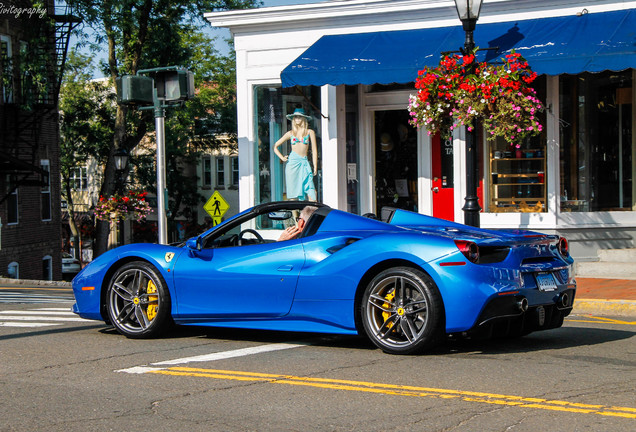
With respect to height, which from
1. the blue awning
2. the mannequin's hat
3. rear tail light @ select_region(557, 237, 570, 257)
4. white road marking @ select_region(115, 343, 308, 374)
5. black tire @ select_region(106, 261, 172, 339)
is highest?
the blue awning

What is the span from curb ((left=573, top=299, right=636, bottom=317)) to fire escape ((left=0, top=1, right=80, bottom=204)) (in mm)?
23056

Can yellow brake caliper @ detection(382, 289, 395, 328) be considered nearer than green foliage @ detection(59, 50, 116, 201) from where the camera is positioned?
Yes

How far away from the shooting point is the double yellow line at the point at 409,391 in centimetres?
529

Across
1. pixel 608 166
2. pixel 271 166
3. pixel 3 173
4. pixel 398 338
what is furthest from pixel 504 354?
pixel 3 173

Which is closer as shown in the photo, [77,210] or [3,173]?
[3,173]

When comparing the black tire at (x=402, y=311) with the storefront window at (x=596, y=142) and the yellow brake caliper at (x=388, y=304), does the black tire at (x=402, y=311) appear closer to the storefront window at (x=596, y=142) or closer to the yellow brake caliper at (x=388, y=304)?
the yellow brake caliper at (x=388, y=304)

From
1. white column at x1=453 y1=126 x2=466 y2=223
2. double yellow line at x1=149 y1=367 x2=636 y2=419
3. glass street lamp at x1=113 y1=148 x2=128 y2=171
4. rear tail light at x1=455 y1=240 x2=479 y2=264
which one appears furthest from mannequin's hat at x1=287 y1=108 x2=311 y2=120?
glass street lamp at x1=113 y1=148 x2=128 y2=171

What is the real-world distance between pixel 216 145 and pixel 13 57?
18501 millimetres

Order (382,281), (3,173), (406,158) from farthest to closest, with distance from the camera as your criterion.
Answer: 1. (3,173)
2. (406,158)
3. (382,281)

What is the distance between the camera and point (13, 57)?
30.6m

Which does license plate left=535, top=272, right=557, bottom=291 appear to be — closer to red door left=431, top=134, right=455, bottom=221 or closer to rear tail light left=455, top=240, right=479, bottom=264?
rear tail light left=455, top=240, right=479, bottom=264

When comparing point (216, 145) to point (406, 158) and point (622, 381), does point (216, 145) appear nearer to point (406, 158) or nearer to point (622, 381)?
point (406, 158)

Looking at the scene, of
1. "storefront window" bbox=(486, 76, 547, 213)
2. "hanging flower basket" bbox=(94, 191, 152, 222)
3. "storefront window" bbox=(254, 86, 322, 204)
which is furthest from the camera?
"hanging flower basket" bbox=(94, 191, 152, 222)

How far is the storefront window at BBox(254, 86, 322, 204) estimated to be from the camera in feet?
57.3
